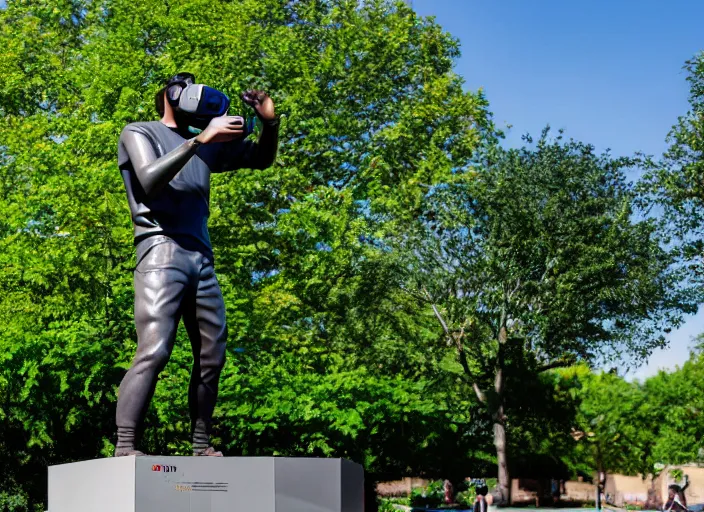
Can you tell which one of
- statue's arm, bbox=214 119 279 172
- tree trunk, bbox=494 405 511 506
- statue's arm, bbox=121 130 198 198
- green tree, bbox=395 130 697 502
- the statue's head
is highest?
green tree, bbox=395 130 697 502

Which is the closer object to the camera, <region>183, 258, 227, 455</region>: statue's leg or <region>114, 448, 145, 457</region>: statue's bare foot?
<region>114, 448, 145, 457</region>: statue's bare foot

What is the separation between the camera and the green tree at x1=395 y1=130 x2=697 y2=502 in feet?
109

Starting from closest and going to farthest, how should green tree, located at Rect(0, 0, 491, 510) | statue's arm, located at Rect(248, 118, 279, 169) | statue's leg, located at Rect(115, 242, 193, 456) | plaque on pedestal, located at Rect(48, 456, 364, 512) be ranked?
plaque on pedestal, located at Rect(48, 456, 364, 512), statue's leg, located at Rect(115, 242, 193, 456), statue's arm, located at Rect(248, 118, 279, 169), green tree, located at Rect(0, 0, 491, 510)

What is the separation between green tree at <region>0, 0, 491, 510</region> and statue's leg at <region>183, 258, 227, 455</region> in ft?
45.9

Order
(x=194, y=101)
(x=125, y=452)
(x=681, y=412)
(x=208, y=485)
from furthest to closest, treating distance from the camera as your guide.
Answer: (x=681, y=412) < (x=194, y=101) < (x=125, y=452) < (x=208, y=485)

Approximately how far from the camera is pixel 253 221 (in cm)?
2702

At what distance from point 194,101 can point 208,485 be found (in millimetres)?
2635

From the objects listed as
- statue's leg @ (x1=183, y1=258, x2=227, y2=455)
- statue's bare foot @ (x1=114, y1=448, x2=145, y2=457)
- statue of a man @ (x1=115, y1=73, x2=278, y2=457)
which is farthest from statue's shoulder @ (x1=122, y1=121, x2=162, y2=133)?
statue's bare foot @ (x1=114, y1=448, x2=145, y2=457)

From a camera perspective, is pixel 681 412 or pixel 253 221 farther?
pixel 681 412

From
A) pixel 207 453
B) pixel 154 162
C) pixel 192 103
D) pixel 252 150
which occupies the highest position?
pixel 192 103

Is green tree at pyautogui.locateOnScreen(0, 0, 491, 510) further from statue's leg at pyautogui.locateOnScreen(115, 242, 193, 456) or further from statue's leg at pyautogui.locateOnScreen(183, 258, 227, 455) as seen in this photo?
statue's leg at pyautogui.locateOnScreen(115, 242, 193, 456)

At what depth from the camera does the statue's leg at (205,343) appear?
23.1ft

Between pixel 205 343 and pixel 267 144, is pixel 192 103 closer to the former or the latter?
pixel 267 144

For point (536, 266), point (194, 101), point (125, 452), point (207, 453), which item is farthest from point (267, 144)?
point (536, 266)
